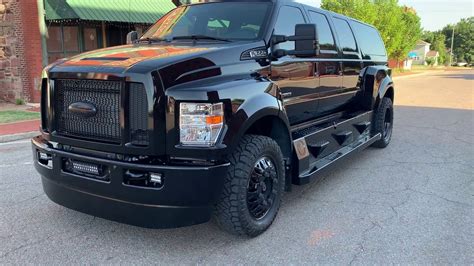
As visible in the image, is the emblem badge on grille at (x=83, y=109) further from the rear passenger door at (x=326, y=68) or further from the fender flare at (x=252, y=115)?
the rear passenger door at (x=326, y=68)

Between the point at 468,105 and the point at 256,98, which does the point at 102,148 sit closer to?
the point at 256,98

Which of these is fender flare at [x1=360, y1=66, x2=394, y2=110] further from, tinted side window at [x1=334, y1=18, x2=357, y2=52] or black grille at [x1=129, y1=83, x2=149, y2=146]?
black grille at [x1=129, y1=83, x2=149, y2=146]

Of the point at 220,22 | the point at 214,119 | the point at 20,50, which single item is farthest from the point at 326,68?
the point at 20,50

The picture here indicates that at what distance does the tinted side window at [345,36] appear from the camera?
229 inches

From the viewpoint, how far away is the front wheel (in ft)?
10.9

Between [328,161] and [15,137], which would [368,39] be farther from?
[15,137]

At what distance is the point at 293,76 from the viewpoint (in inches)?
172

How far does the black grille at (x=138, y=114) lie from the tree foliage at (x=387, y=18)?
92.9 ft

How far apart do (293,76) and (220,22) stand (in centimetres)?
96

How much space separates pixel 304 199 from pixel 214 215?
1634 mm

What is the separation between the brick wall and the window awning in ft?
2.46

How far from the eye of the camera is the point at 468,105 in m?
14.3

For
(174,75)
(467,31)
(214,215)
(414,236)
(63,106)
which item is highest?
(467,31)

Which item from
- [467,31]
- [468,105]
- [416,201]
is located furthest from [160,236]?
[467,31]
